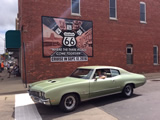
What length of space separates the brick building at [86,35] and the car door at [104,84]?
5145 mm

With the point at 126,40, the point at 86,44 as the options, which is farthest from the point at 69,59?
the point at 126,40

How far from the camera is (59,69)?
11.7m

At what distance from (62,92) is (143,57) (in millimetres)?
12950

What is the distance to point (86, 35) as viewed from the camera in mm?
12727

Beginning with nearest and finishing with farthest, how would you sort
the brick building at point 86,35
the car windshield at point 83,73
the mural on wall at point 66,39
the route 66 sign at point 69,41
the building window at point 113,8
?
the car windshield at point 83,73, the brick building at point 86,35, the mural on wall at point 66,39, the route 66 sign at point 69,41, the building window at point 113,8

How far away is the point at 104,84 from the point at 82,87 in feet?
3.35

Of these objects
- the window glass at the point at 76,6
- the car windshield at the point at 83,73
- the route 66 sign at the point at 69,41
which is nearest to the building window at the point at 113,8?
the window glass at the point at 76,6

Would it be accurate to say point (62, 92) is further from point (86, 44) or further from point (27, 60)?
point (86, 44)

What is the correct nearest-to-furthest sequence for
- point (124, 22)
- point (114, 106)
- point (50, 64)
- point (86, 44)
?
point (114, 106), point (50, 64), point (86, 44), point (124, 22)

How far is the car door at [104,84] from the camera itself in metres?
5.70

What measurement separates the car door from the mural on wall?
5.85 m

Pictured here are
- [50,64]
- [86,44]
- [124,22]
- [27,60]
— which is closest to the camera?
[27,60]

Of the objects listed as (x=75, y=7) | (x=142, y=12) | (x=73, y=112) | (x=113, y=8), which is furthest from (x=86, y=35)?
(x=73, y=112)

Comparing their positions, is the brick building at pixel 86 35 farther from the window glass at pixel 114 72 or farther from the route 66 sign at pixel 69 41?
the window glass at pixel 114 72
